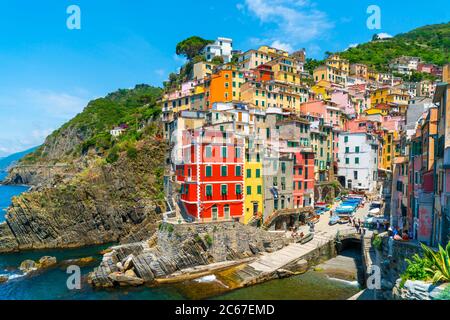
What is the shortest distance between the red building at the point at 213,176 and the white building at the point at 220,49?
64521 mm

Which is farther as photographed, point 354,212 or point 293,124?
point 293,124

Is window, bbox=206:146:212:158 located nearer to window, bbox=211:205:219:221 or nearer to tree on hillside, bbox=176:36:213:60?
window, bbox=211:205:219:221

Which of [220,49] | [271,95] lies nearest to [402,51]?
[220,49]

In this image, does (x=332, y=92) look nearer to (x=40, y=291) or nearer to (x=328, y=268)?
(x=328, y=268)

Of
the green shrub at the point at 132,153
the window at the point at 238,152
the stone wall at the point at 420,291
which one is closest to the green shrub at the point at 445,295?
the stone wall at the point at 420,291

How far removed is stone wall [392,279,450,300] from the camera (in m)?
12.2

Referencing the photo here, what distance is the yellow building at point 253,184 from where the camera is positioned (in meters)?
40.3

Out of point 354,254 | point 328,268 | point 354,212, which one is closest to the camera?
point 328,268

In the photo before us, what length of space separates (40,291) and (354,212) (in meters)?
41.2

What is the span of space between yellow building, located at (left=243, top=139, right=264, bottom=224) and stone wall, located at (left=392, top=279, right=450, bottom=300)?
87.1 ft

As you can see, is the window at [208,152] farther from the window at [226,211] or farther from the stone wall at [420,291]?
the stone wall at [420,291]

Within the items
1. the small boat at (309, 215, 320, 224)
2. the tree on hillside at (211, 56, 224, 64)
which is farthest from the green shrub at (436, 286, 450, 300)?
the tree on hillside at (211, 56, 224, 64)

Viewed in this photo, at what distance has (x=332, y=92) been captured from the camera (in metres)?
79.6
